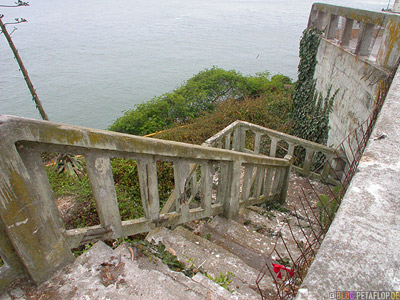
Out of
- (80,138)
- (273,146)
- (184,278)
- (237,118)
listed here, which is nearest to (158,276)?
(184,278)

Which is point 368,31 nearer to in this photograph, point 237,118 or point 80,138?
point 80,138

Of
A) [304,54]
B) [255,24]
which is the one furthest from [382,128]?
[255,24]

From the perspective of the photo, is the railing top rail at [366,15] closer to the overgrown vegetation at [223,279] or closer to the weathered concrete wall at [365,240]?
the weathered concrete wall at [365,240]

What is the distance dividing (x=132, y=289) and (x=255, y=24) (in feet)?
133

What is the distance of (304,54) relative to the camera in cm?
818

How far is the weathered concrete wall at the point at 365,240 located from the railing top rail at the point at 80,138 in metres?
1.25

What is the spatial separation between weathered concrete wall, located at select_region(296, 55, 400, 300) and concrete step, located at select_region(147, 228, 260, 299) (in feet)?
4.87

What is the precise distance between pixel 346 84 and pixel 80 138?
5.63 meters

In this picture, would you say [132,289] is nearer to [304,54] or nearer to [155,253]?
[155,253]

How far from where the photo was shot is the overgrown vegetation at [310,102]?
6.84m

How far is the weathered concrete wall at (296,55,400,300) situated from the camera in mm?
885

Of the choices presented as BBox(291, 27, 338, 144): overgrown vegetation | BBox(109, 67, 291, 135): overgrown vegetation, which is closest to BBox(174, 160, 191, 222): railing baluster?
BBox(291, 27, 338, 144): overgrown vegetation

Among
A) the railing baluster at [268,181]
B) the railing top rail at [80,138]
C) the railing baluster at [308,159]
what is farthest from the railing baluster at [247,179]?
the railing baluster at [308,159]

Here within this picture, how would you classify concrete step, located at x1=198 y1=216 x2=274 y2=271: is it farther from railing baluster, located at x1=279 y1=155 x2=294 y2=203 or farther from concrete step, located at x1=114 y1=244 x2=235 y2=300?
railing baluster, located at x1=279 y1=155 x2=294 y2=203
